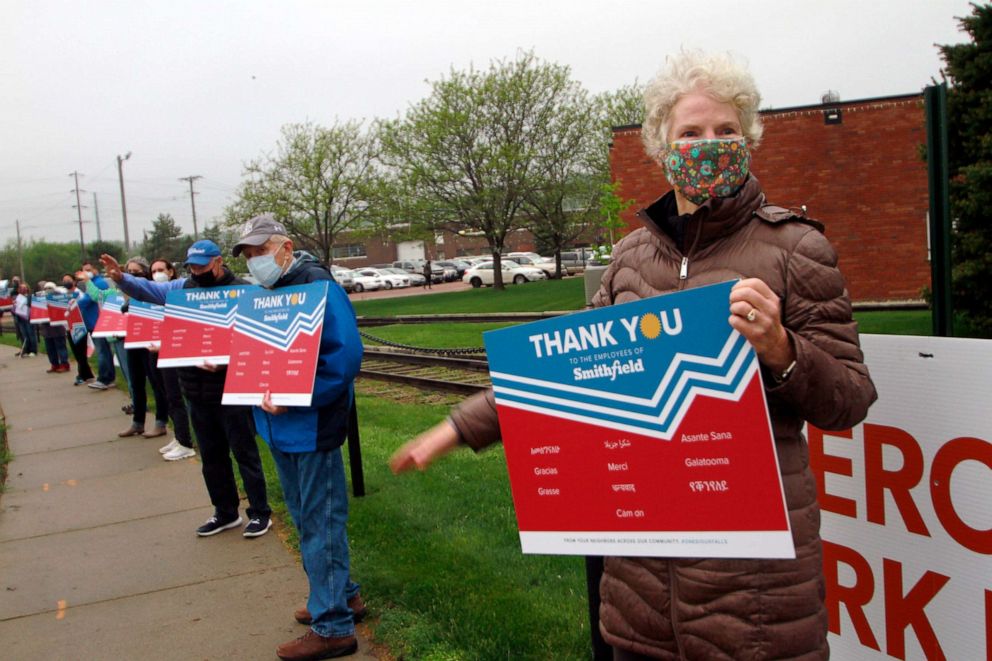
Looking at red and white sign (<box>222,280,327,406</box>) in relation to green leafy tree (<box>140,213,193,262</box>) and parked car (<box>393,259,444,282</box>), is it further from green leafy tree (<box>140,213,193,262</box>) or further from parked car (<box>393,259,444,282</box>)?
green leafy tree (<box>140,213,193,262</box>)

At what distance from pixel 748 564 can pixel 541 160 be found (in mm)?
40056

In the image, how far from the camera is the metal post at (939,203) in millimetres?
2883

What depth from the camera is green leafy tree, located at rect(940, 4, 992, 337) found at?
476 inches

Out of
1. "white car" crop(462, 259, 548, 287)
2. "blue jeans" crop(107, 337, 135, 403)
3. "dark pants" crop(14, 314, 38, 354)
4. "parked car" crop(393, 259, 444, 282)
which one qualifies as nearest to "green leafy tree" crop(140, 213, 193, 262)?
"parked car" crop(393, 259, 444, 282)

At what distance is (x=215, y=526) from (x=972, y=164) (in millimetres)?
11038

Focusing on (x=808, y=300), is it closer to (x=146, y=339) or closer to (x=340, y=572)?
(x=340, y=572)

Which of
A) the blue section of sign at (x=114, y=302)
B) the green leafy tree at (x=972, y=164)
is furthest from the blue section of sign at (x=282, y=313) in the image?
the green leafy tree at (x=972, y=164)

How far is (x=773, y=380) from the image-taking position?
79.7 inches

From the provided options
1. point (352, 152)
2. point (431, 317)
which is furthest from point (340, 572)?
point (352, 152)

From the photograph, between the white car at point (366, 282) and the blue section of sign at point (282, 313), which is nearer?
the blue section of sign at point (282, 313)

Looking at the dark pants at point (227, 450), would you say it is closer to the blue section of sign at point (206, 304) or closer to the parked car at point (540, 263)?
the blue section of sign at point (206, 304)

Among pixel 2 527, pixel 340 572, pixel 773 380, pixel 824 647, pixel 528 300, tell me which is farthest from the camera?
pixel 528 300

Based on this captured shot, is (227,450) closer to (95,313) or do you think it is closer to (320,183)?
(95,313)

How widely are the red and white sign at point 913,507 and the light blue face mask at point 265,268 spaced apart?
287 centimetres
